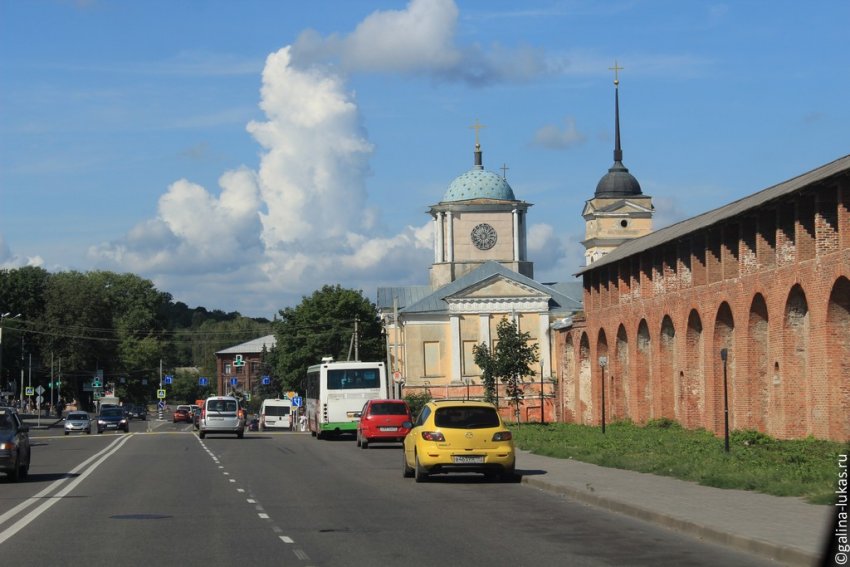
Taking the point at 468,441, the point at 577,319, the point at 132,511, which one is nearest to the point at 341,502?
the point at 132,511

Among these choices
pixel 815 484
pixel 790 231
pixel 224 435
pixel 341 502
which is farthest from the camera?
pixel 224 435

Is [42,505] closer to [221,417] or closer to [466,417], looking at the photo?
[466,417]

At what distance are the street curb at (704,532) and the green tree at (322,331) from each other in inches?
3661

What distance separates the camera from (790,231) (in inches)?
1507

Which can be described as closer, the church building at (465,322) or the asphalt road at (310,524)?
the asphalt road at (310,524)

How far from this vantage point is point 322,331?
382 ft

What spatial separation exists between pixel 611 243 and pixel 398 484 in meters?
84.0

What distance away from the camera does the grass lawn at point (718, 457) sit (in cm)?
2003

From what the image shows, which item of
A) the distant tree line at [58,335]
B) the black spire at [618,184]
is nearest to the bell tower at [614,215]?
the black spire at [618,184]

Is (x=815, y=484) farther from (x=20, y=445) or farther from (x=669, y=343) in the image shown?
(x=669, y=343)

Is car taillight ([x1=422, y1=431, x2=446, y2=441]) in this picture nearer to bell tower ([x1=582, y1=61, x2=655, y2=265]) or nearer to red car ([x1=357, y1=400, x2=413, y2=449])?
red car ([x1=357, y1=400, x2=413, y2=449])

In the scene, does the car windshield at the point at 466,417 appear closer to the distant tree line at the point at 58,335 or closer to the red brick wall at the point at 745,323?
the red brick wall at the point at 745,323

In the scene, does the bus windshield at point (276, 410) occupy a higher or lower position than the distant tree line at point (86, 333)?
lower

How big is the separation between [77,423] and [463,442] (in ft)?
165
